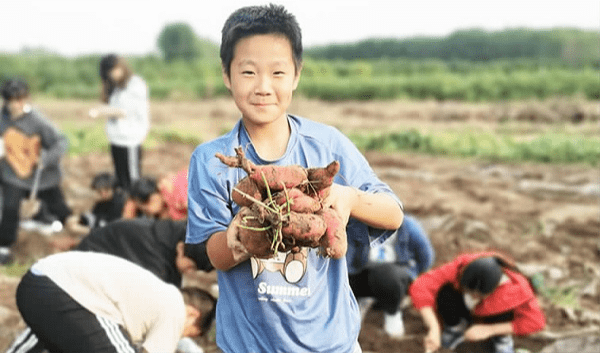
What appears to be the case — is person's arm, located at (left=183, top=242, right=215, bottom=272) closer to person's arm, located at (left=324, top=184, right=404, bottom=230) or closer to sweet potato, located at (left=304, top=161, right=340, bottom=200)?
person's arm, located at (left=324, top=184, right=404, bottom=230)

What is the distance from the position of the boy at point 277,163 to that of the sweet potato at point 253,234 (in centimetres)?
8

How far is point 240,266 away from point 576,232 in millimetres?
5323

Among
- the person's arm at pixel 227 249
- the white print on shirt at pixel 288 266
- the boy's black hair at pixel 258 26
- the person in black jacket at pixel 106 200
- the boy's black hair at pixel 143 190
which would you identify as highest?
the boy's black hair at pixel 258 26

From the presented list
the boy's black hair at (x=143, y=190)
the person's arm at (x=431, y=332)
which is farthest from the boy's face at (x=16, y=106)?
the person's arm at (x=431, y=332)

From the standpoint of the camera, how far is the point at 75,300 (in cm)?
265

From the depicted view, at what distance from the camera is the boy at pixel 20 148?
5199 millimetres

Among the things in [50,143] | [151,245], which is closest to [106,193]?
[50,143]

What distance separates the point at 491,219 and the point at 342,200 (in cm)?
556

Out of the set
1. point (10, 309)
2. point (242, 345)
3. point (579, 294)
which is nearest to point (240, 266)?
point (242, 345)

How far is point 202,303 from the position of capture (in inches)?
121

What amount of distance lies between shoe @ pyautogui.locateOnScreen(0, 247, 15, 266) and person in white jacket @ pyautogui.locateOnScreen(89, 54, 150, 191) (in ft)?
3.46

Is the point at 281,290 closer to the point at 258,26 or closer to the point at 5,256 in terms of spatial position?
the point at 258,26

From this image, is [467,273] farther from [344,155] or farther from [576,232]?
[576,232]

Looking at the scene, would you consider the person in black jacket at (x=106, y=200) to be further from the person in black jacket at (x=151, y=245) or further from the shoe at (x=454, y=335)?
the shoe at (x=454, y=335)
